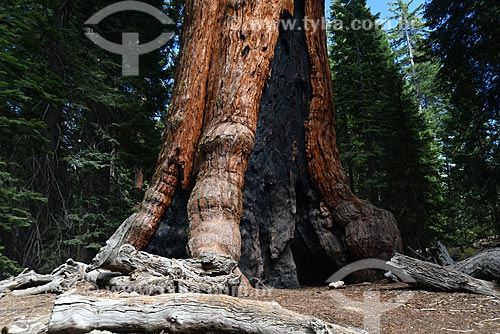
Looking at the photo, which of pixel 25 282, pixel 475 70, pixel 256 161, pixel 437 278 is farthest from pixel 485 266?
pixel 25 282

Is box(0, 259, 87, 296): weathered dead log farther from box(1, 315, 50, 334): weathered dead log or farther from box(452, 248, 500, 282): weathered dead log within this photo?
box(452, 248, 500, 282): weathered dead log

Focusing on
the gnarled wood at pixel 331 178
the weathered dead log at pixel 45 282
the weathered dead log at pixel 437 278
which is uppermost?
the gnarled wood at pixel 331 178

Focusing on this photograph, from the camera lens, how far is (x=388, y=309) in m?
3.58

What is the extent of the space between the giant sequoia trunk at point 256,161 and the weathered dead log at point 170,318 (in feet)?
5.32

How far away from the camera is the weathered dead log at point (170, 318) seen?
2.02 m

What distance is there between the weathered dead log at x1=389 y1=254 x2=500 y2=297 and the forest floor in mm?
138

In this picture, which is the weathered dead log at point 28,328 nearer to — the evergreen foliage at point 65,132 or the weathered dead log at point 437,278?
the weathered dead log at point 437,278

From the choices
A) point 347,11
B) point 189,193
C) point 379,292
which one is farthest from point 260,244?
point 347,11

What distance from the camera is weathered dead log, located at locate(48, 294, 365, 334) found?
2.02m

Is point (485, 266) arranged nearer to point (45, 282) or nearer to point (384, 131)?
point (45, 282)

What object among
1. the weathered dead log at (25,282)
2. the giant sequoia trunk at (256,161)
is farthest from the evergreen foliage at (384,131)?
the weathered dead log at (25,282)

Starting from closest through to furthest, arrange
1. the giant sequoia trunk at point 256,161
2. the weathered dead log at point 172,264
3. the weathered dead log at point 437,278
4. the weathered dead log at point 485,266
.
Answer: the weathered dead log at point 172,264, the weathered dead log at point 437,278, the giant sequoia trunk at point 256,161, the weathered dead log at point 485,266

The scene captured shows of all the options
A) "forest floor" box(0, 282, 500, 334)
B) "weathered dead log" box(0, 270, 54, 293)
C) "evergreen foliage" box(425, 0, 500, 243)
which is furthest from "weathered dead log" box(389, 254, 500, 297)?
"evergreen foliage" box(425, 0, 500, 243)

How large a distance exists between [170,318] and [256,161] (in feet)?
12.0
